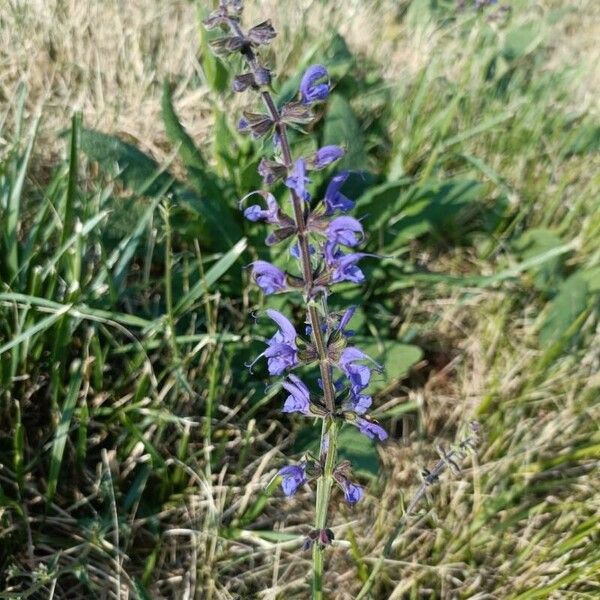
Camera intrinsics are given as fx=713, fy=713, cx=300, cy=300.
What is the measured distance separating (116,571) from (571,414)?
4.77 ft

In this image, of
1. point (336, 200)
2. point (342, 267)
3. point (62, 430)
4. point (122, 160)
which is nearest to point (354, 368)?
point (342, 267)

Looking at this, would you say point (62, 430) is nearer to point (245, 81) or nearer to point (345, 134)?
point (245, 81)

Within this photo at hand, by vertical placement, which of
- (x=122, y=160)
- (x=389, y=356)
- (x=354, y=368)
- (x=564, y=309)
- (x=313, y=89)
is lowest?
(x=389, y=356)

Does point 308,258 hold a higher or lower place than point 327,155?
lower

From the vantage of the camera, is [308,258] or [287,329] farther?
[287,329]

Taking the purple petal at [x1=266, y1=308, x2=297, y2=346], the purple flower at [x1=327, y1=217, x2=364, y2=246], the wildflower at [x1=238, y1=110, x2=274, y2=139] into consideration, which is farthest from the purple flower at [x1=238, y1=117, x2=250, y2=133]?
the purple petal at [x1=266, y1=308, x2=297, y2=346]

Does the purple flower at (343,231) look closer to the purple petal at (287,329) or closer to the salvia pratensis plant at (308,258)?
the salvia pratensis plant at (308,258)

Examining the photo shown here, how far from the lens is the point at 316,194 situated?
8.28 feet

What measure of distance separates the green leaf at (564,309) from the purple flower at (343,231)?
4.49ft

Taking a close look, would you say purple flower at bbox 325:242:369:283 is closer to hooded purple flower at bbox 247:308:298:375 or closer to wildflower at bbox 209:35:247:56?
hooded purple flower at bbox 247:308:298:375

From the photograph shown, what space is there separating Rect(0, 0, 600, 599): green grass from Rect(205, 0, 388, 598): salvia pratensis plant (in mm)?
341

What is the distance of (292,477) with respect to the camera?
1392mm

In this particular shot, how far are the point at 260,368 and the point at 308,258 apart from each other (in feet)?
3.17

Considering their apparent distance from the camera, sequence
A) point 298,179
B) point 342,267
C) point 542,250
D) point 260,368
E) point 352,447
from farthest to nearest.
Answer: point 542,250 < point 260,368 < point 352,447 < point 342,267 < point 298,179
